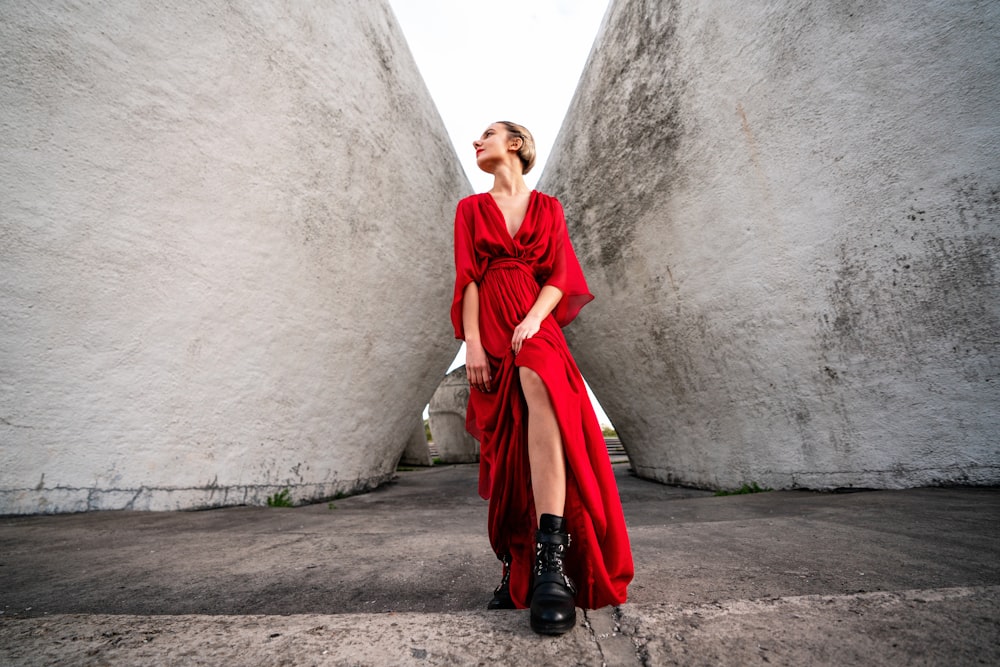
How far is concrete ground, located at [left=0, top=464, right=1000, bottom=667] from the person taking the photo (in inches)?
44.7

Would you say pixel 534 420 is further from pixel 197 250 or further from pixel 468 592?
pixel 197 250

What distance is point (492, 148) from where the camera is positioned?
6.37 ft

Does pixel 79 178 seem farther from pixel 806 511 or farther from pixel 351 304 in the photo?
pixel 806 511

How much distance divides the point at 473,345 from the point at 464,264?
12.1 inches

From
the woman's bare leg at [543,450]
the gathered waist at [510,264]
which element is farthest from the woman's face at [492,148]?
the woman's bare leg at [543,450]

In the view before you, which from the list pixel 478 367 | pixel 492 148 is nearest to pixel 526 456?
pixel 478 367

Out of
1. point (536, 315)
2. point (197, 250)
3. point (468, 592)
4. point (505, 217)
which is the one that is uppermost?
point (197, 250)

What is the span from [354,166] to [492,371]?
11.3 feet

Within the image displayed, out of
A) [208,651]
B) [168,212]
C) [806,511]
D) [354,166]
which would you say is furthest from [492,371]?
[354,166]

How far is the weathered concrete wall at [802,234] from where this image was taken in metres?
2.94

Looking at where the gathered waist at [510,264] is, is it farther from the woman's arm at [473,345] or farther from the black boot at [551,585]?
the black boot at [551,585]

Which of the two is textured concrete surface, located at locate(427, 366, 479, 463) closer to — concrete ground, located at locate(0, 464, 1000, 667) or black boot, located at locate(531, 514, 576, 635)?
concrete ground, located at locate(0, 464, 1000, 667)

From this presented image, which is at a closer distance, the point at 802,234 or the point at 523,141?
the point at 523,141

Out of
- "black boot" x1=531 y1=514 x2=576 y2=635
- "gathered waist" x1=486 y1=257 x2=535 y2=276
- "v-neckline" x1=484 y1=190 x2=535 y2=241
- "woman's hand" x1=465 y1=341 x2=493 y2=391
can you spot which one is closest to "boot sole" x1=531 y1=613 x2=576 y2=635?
"black boot" x1=531 y1=514 x2=576 y2=635
